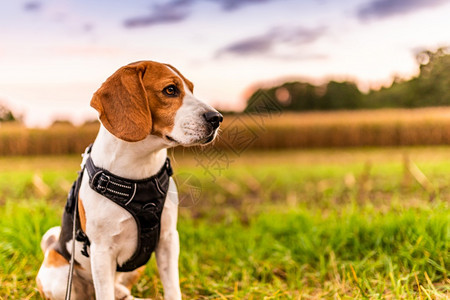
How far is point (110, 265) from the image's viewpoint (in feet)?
7.64

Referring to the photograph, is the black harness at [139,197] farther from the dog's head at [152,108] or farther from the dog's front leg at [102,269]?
the dog's head at [152,108]

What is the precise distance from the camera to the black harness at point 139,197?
7.49 feet

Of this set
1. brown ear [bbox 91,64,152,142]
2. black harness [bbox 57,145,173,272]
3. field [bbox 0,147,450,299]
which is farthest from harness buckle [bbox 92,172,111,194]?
field [bbox 0,147,450,299]

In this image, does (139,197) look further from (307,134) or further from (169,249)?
(307,134)

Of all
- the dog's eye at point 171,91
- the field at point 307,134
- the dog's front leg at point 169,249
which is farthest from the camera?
the field at point 307,134

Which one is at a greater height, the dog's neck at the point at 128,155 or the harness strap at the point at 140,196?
the dog's neck at the point at 128,155

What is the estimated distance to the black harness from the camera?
7.49 feet

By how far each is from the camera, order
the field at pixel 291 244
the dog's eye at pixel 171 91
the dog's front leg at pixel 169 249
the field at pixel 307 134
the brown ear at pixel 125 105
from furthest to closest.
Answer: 1. the field at pixel 307 134
2. the field at pixel 291 244
3. the dog's front leg at pixel 169 249
4. the dog's eye at pixel 171 91
5. the brown ear at pixel 125 105

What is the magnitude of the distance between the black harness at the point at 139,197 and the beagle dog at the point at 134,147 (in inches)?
0.8

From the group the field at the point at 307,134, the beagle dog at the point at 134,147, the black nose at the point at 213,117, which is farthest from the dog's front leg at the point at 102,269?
the field at the point at 307,134

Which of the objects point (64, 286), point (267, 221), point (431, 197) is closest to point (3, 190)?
point (267, 221)

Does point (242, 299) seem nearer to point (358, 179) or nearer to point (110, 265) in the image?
point (110, 265)

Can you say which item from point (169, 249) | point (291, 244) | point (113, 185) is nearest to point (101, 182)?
point (113, 185)

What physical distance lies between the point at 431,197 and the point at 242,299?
3.43 meters
